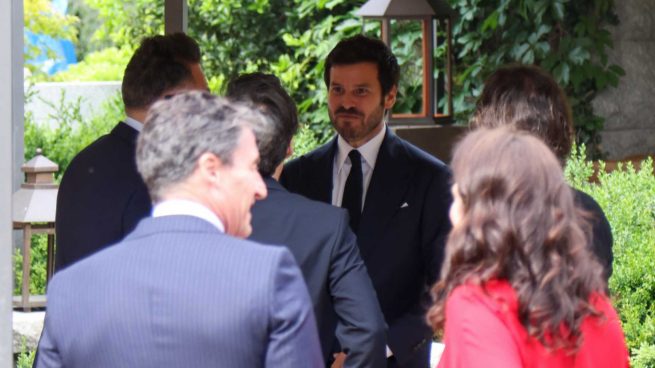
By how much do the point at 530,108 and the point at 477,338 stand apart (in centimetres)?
109

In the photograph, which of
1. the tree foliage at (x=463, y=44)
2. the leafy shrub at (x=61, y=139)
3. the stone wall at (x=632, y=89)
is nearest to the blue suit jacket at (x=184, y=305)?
the tree foliage at (x=463, y=44)

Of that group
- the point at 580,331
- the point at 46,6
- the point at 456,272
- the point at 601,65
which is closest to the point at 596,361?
the point at 580,331

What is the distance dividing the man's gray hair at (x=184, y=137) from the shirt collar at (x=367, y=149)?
5.63ft

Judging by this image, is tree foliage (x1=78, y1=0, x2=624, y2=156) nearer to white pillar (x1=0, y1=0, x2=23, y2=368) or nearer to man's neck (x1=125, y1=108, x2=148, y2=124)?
man's neck (x1=125, y1=108, x2=148, y2=124)

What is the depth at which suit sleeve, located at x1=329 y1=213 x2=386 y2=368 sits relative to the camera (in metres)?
2.94

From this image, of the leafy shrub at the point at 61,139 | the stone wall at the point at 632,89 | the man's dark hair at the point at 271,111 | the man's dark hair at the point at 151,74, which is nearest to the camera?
the man's dark hair at the point at 271,111

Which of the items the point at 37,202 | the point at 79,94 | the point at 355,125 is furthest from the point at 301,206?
the point at 79,94

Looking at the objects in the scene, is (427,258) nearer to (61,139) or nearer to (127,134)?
(127,134)

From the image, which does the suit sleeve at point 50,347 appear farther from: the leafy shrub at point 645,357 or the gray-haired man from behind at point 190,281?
the leafy shrub at point 645,357

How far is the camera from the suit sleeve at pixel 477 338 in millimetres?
2031

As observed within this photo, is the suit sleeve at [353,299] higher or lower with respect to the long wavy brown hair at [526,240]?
lower

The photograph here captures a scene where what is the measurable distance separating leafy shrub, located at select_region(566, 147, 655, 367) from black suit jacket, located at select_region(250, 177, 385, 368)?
1992 millimetres

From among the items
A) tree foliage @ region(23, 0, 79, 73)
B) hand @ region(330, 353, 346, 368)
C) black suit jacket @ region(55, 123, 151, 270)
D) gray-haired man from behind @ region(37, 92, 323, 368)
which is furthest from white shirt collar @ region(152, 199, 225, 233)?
tree foliage @ region(23, 0, 79, 73)

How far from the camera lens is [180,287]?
6.72 ft
